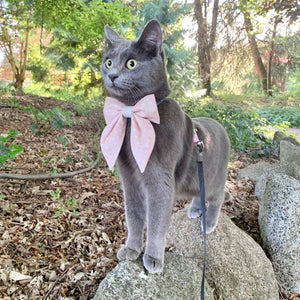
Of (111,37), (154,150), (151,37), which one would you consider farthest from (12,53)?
(154,150)

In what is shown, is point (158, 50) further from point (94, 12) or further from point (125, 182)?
point (94, 12)

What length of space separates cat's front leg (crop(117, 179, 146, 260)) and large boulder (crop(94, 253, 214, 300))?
0.05 m

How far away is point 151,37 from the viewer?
1309 mm

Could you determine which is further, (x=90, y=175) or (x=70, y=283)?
(x=90, y=175)

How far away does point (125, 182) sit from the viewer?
1560 millimetres

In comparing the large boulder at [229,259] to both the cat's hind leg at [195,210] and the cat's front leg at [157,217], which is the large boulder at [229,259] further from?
the cat's front leg at [157,217]

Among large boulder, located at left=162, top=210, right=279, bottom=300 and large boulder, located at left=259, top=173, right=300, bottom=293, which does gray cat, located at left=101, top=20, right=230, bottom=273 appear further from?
large boulder, located at left=259, top=173, right=300, bottom=293

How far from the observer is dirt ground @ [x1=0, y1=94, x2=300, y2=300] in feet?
5.19

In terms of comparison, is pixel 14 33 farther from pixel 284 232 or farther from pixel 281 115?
pixel 281 115

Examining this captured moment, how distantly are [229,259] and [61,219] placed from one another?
129 centimetres

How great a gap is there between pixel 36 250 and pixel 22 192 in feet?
2.38

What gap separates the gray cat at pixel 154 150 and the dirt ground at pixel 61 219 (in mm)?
360

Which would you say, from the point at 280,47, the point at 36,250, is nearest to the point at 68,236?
the point at 36,250

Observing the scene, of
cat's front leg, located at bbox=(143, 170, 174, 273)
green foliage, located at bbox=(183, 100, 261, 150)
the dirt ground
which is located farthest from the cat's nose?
green foliage, located at bbox=(183, 100, 261, 150)
